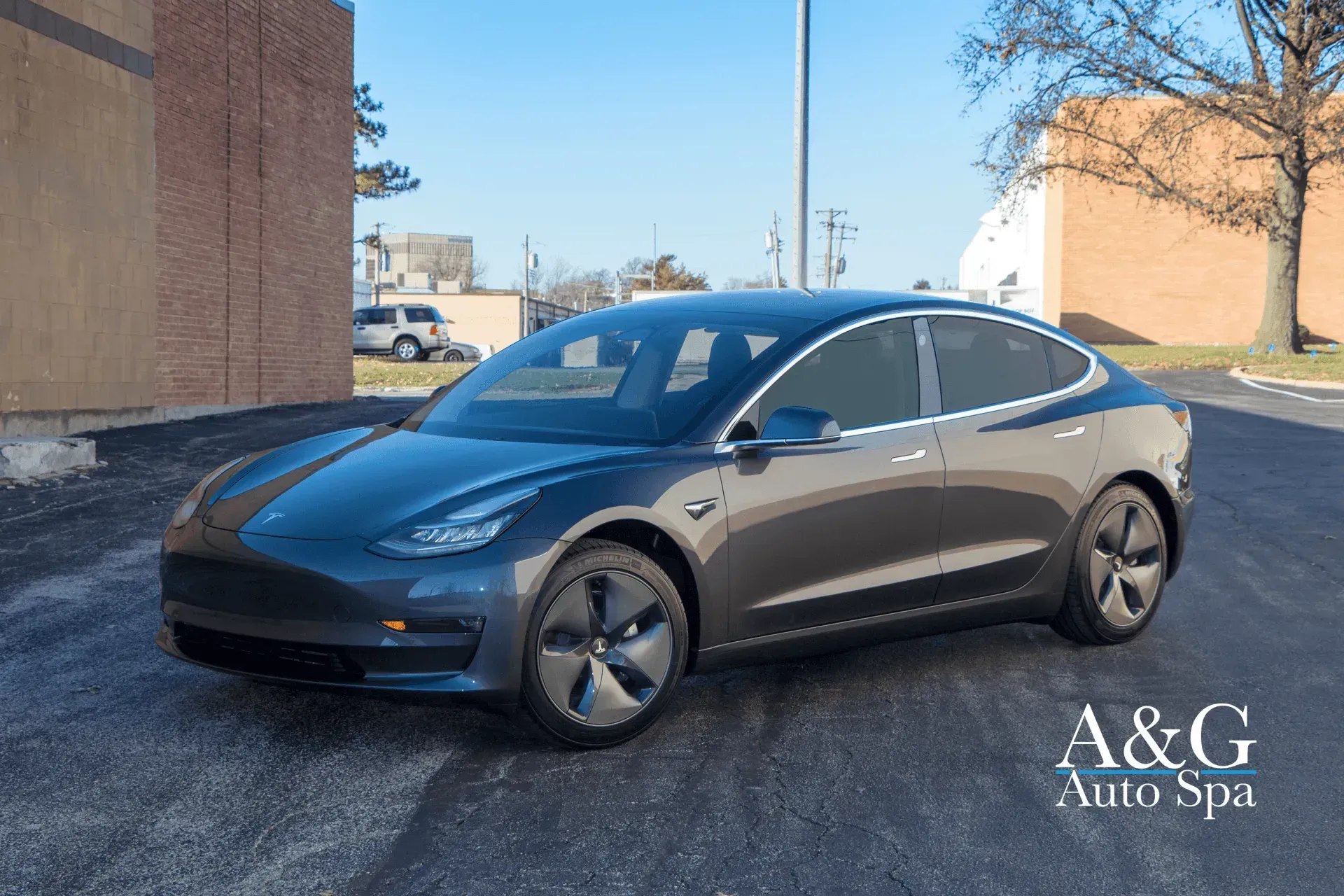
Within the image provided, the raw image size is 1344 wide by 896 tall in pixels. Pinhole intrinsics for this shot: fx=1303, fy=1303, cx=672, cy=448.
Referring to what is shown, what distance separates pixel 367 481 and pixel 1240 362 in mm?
29254

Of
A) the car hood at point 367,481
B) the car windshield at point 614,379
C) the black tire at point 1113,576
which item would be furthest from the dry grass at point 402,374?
the car hood at point 367,481

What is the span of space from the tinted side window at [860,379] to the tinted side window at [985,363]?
0.17m

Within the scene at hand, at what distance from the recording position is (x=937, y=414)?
537 cm

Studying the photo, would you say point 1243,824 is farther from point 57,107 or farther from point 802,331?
point 57,107

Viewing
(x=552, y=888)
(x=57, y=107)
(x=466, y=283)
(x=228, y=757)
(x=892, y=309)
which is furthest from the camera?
(x=466, y=283)

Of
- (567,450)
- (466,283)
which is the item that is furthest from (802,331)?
(466,283)

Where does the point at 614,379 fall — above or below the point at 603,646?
above

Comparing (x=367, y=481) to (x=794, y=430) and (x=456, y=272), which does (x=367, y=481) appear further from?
(x=456, y=272)

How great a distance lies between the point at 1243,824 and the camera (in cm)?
386

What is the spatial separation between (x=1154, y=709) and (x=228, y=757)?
11.1ft

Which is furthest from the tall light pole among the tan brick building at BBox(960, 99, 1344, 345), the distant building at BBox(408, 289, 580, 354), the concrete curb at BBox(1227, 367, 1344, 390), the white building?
the distant building at BBox(408, 289, 580, 354)

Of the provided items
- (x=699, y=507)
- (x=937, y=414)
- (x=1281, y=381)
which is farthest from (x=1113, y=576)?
(x=1281, y=381)

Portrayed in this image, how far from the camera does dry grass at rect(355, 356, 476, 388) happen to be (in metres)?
27.0

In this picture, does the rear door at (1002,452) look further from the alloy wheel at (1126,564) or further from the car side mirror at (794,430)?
the car side mirror at (794,430)
